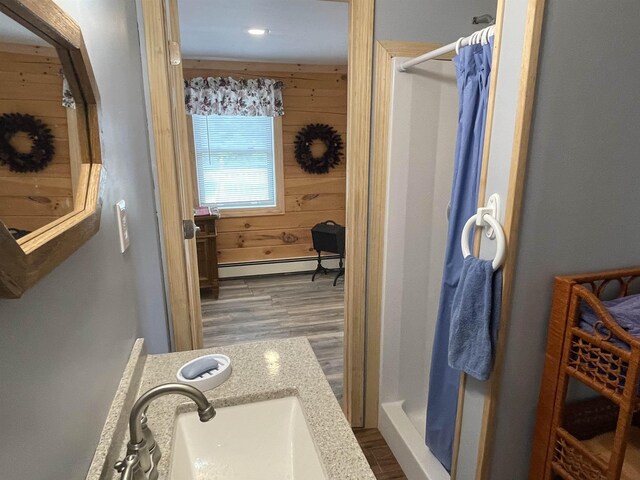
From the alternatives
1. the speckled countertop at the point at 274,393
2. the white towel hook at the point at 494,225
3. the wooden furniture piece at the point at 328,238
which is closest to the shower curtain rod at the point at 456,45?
the white towel hook at the point at 494,225

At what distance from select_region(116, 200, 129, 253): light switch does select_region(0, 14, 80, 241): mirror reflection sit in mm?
298

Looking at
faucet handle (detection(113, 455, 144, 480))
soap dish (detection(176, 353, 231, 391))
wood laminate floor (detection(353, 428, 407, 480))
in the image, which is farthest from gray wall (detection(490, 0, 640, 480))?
faucet handle (detection(113, 455, 144, 480))

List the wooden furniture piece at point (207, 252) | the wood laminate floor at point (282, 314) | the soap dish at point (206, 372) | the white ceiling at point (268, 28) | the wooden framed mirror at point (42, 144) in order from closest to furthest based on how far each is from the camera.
Result: the wooden framed mirror at point (42, 144)
the soap dish at point (206, 372)
the white ceiling at point (268, 28)
the wood laminate floor at point (282, 314)
the wooden furniture piece at point (207, 252)

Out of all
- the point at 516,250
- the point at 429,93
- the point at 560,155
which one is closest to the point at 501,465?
the point at 516,250

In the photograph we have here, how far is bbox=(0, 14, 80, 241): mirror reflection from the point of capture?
1.63 ft

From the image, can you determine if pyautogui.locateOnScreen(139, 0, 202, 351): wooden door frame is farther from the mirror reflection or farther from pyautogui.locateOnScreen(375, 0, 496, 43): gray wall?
pyautogui.locateOnScreen(375, 0, 496, 43): gray wall

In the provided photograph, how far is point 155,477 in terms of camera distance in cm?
74

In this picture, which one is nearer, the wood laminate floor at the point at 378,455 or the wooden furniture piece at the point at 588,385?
the wooden furniture piece at the point at 588,385

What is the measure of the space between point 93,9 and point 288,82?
3.74 m

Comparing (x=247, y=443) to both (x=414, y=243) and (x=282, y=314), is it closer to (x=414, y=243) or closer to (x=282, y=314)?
(x=414, y=243)

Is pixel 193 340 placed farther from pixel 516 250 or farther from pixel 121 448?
pixel 516 250

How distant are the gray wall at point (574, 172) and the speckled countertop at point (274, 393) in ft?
2.10

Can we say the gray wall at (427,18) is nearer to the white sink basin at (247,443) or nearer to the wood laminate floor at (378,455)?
the white sink basin at (247,443)

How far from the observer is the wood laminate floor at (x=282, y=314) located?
10.3 feet
